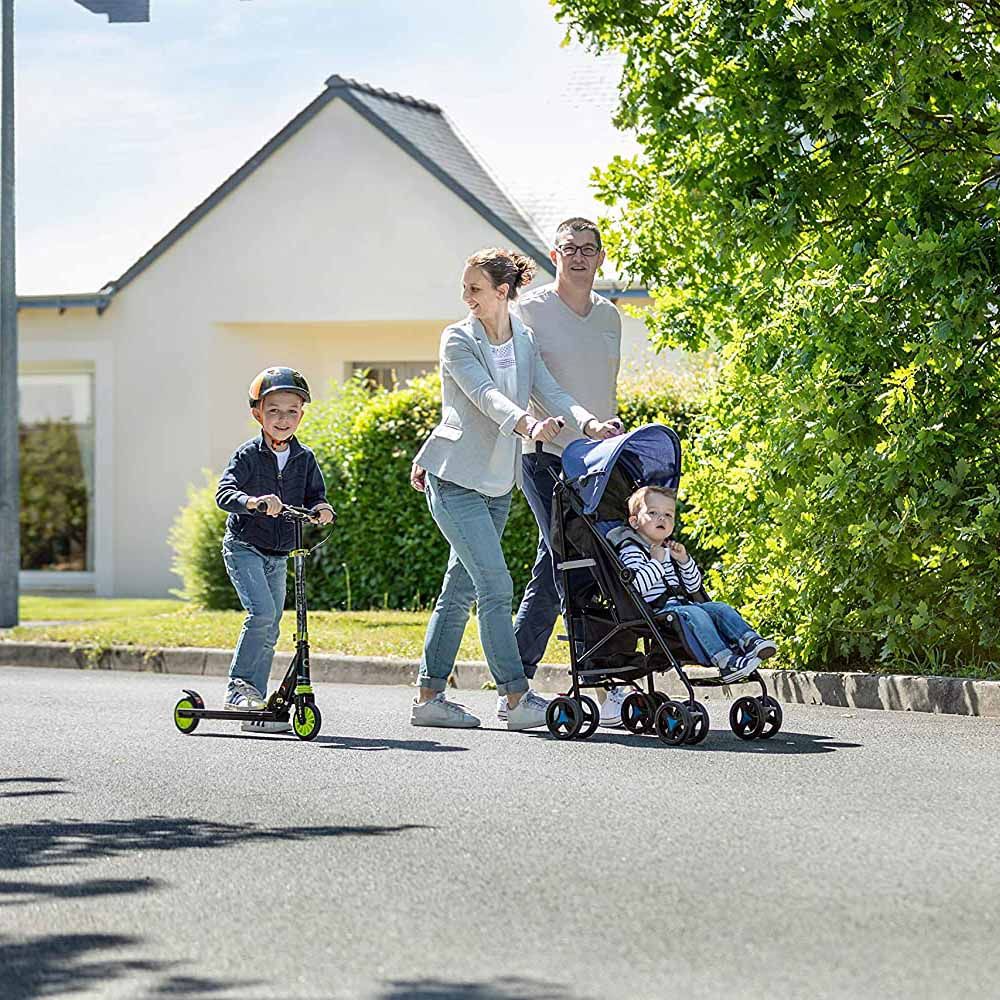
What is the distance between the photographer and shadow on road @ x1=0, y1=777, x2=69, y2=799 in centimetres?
750

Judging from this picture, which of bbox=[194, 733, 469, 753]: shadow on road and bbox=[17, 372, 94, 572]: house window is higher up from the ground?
bbox=[17, 372, 94, 572]: house window

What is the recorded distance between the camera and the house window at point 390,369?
74.4ft

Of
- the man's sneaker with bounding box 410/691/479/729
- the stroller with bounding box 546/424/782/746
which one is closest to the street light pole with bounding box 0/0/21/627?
the man's sneaker with bounding box 410/691/479/729

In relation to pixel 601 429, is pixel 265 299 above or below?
above

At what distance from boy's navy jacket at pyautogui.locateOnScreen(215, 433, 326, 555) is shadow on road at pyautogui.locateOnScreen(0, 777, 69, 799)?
1.69 meters

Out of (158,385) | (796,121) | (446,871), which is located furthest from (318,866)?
(158,385)

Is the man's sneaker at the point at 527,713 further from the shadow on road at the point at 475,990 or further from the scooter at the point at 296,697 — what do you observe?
the shadow on road at the point at 475,990

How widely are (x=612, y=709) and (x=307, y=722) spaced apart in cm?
142


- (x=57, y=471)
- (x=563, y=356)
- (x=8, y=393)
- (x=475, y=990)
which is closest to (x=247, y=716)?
(x=563, y=356)

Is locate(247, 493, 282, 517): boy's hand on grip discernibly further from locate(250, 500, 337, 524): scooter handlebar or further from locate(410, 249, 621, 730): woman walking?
locate(410, 249, 621, 730): woman walking

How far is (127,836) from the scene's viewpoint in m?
6.58

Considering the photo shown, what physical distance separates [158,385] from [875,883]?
17933mm

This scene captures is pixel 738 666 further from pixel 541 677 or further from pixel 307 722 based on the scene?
pixel 541 677

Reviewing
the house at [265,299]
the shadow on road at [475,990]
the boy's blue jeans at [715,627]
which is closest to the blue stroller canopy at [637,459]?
the boy's blue jeans at [715,627]
